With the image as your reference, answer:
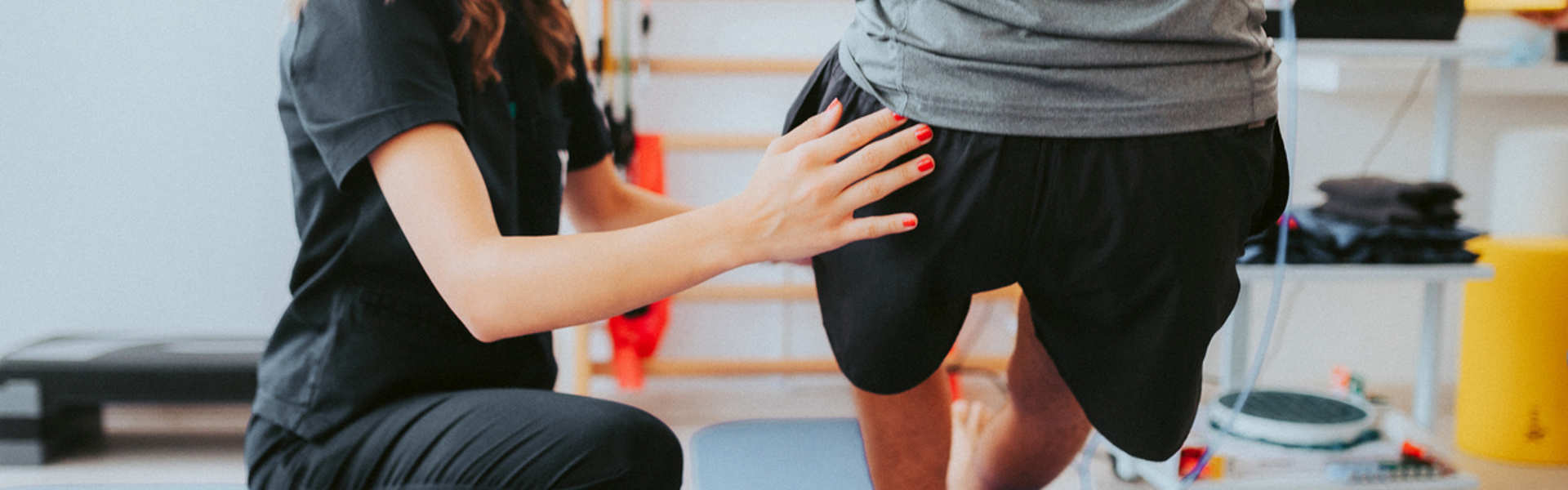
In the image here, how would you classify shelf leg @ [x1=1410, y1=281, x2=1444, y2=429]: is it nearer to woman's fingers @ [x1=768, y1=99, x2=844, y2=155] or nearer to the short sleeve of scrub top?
woman's fingers @ [x1=768, y1=99, x2=844, y2=155]

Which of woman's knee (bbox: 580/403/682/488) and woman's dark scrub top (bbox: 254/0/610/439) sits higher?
woman's dark scrub top (bbox: 254/0/610/439)

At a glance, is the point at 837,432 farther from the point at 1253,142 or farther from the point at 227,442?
the point at 1253,142

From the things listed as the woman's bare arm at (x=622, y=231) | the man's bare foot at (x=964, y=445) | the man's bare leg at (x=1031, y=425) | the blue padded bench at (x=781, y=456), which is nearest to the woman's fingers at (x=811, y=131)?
the woman's bare arm at (x=622, y=231)

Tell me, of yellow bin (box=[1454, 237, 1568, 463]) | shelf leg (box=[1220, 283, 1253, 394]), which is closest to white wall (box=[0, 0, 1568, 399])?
yellow bin (box=[1454, 237, 1568, 463])

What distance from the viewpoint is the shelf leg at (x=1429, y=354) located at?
85.0 inches

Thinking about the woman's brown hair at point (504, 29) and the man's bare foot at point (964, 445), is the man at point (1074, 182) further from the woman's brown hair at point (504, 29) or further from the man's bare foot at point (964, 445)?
the man's bare foot at point (964, 445)

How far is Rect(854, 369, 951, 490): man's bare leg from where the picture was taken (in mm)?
1088

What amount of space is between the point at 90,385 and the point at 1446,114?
9.10ft

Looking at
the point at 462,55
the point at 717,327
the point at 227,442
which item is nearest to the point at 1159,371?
the point at 462,55

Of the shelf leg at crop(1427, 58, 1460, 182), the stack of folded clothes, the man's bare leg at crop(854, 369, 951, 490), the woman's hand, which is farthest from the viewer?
the shelf leg at crop(1427, 58, 1460, 182)

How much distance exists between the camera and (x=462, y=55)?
Result: 983 millimetres

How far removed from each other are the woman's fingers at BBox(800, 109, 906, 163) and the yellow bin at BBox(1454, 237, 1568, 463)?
73.3 inches

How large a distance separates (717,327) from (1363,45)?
5.21ft

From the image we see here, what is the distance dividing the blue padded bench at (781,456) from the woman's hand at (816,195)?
3.96 feet
